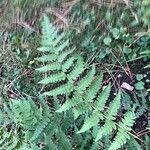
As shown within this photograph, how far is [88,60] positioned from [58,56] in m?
0.83

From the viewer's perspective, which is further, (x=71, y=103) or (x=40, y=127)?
(x=40, y=127)

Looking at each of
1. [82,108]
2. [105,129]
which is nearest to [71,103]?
[82,108]

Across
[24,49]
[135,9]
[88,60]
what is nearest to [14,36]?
[24,49]

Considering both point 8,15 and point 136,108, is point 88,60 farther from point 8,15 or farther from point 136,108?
point 8,15

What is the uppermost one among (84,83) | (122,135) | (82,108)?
(84,83)

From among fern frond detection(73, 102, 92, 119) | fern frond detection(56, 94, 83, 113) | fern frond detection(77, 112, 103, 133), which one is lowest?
fern frond detection(77, 112, 103, 133)

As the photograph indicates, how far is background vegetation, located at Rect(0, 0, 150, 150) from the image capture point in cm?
214

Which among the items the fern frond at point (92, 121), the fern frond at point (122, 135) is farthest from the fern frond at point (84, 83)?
→ the fern frond at point (122, 135)

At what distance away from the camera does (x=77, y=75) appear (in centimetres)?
215

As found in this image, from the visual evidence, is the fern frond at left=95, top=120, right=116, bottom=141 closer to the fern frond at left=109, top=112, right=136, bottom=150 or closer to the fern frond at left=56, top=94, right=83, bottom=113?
the fern frond at left=109, top=112, right=136, bottom=150

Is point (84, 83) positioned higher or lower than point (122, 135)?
higher

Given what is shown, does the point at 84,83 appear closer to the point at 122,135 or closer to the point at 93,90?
the point at 93,90

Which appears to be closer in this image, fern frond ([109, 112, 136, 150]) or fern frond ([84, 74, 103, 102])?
fern frond ([109, 112, 136, 150])

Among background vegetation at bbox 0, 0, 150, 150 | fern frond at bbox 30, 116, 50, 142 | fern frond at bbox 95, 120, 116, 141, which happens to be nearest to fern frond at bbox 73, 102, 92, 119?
background vegetation at bbox 0, 0, 150, 150
